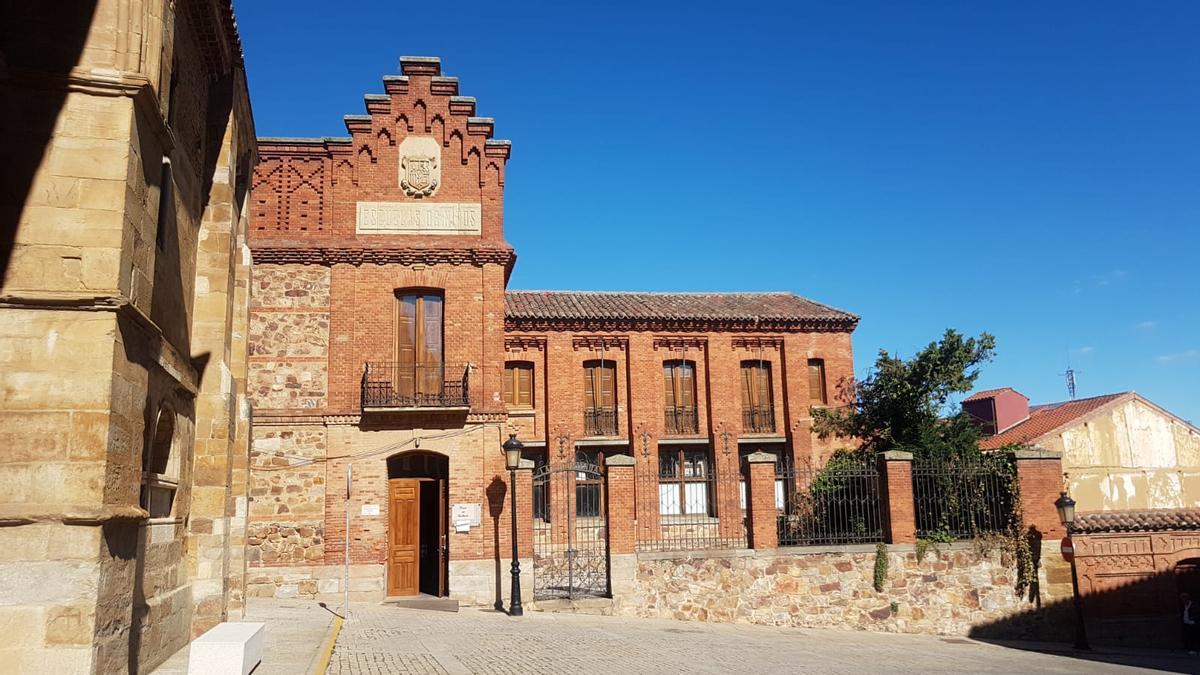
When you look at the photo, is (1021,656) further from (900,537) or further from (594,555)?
(594,555)

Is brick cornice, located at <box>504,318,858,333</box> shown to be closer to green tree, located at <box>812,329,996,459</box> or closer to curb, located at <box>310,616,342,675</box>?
green tree, located at <box>812,329,996,459</box>

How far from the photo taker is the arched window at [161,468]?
28.0ft

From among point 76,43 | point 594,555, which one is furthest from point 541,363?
point 76,43

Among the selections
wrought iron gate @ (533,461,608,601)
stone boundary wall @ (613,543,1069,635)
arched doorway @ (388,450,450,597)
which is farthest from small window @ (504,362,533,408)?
stone boundary wall @ (613,543,1069,635)

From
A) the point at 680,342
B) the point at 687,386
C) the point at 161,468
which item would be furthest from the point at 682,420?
the point at 161,468

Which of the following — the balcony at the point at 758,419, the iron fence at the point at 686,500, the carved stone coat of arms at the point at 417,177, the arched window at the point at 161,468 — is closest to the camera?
the arched window at the point at 161,468

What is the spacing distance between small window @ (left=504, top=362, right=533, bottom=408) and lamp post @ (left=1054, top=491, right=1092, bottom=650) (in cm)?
1401

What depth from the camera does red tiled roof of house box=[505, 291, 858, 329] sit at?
25781 millimetres

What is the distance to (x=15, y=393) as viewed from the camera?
6.37m

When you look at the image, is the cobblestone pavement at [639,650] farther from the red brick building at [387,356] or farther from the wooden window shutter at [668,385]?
the wooden window shutter at [668,385]

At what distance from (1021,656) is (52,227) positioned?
52.0 ft

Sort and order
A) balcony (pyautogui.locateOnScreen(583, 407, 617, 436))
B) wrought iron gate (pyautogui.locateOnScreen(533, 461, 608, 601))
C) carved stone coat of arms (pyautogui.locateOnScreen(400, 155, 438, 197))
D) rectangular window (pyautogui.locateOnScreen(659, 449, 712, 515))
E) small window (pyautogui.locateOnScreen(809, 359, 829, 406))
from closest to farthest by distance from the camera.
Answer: wrought iron gate (pyautogui.locateOnScreen(533, 461, 608, 601)), carved stone coat of arms (pyautogui.locateOnScreen(400, 155, 438, 197)), rectangular window (pyautogui.locateOnScreen(659, 449, 712, 515)), balcony (pyautogui.locateOnScreen(583, 407, 617, 436)), small window (pyautogui.locateOnScreen(809, 359, 829, 406))

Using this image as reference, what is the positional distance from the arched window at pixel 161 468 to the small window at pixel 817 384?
21090 millimetres

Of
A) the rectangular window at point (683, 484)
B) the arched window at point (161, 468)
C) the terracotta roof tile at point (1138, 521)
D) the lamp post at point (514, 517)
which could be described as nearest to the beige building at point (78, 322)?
the arched window at point (161, 468)
